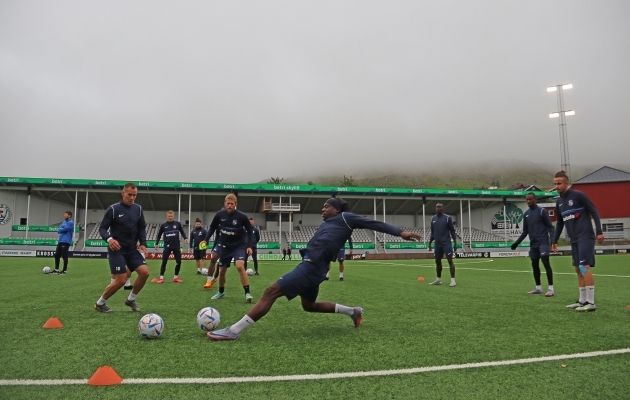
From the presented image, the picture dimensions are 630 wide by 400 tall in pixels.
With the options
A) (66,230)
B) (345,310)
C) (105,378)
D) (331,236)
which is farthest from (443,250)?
(66,230)

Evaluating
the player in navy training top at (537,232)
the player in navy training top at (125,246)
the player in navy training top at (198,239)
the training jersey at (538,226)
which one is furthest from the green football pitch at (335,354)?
the player in navy training top at (198,239)

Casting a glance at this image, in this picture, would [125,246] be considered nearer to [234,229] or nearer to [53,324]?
[53,324]

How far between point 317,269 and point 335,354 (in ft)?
3.97

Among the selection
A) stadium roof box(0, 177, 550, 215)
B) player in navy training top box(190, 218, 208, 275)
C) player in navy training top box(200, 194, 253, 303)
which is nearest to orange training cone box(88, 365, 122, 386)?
player in navy training top box(200, 194, 253, 303)

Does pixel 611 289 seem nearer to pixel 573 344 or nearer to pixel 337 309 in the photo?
pixel 573 344

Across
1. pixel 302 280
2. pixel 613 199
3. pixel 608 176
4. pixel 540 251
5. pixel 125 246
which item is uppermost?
pixel 608 176

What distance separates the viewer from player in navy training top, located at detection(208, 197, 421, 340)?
491cm

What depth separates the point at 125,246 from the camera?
273 inches

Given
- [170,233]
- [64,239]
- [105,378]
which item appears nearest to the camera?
[105,378]

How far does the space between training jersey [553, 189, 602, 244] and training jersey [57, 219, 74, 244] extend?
1503 centimetres

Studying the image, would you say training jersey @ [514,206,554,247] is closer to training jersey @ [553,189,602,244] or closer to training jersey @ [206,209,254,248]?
training jersey @ [553,189,602,244]

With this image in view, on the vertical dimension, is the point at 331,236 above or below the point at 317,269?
above

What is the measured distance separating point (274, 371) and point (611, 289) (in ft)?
32.3

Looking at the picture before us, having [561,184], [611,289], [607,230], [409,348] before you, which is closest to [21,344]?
[409,348]
